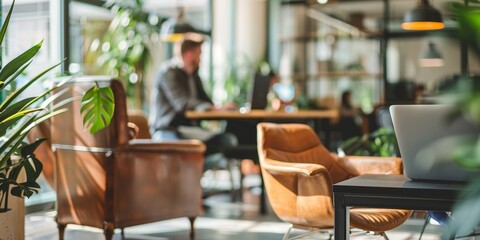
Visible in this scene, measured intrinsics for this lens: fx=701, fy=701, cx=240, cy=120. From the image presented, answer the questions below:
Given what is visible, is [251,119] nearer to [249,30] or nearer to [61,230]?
[61,230]

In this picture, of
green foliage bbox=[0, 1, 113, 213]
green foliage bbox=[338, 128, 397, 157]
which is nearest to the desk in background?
green foliage bbox=[338, 128, 397, 157]

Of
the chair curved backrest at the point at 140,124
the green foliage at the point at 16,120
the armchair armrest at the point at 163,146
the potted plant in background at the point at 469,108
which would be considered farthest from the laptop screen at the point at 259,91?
the potted plant in background at the point at 469,108

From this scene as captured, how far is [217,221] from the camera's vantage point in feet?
19.1

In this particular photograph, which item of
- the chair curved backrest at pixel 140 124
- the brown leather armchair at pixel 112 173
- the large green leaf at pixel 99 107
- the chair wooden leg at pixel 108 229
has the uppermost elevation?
the large green leaf at pixel 99 107

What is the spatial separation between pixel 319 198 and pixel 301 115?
228 centimetres

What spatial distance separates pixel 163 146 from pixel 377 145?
1.96 metres

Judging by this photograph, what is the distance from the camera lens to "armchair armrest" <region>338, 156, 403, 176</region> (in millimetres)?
3998

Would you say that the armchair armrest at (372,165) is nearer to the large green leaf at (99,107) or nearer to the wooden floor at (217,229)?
the wooden floor at (217,229)

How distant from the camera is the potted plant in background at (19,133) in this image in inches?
136

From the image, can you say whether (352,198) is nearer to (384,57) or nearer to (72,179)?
(72,179)

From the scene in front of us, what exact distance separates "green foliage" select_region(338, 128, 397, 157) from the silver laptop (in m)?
2.71

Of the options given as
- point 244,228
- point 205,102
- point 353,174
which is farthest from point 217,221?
point 353,174

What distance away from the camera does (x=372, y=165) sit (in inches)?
160

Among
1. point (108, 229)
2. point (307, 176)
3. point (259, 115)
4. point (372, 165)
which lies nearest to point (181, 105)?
point (259, 115)
